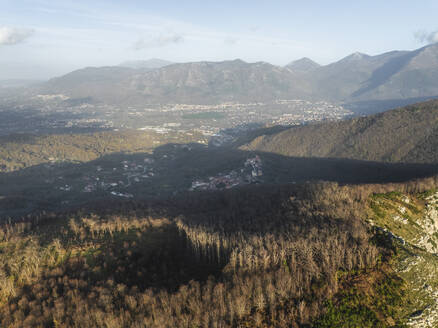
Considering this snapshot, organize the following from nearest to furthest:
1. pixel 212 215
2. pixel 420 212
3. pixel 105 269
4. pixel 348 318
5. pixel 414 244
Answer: pixel 348 318
pixel 105 269
pixel 414 244
pixel 420 212
pixel 212 215

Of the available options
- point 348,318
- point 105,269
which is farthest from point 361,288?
point 105,269

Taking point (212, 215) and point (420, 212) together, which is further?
point (212, 215)

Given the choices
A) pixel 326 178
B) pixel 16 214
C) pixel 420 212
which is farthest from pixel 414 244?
pixel 16 214

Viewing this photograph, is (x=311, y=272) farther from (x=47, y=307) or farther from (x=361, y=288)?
(x=47, y=307)

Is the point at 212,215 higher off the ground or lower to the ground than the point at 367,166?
lower

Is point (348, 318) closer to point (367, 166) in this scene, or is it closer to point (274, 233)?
point (274, 233)

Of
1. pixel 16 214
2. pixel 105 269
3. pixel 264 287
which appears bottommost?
pixel 16 214

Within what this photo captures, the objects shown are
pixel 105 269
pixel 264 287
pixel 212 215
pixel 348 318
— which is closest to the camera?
pixel 348 318
